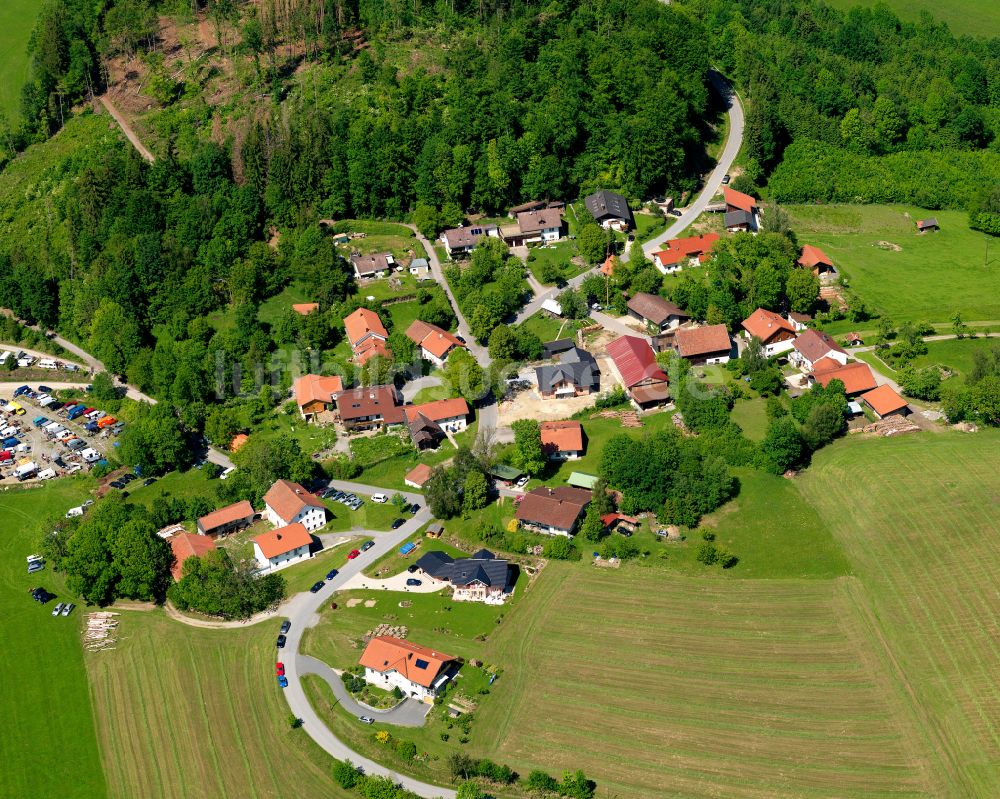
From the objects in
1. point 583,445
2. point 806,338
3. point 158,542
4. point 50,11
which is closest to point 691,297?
point 806,338

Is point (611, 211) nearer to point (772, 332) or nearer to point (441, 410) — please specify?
point (772, 332)

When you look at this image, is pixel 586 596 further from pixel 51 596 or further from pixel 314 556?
pixel 51 596

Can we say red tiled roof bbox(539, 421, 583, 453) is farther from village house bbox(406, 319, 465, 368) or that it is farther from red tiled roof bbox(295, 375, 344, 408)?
red tiled roof bbox(295, 375, 344, 408)

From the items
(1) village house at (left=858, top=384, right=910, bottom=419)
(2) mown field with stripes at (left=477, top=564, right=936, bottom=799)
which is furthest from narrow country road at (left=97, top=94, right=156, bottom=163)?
(1) village house at (left=858, top=384, right=910, bottom=419)

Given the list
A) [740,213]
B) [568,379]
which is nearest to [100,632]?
[568,379]

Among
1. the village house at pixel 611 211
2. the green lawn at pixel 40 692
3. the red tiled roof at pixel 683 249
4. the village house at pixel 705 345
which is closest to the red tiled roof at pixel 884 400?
the village house at pixel 705 345
